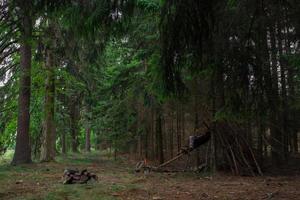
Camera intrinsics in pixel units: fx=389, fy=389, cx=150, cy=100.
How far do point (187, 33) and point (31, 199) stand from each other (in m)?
4.55

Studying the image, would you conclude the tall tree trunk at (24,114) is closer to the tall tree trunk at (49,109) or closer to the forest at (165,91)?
the forest at (165,91)

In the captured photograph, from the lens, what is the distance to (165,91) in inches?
259

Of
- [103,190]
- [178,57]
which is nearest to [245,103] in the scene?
[178,57]

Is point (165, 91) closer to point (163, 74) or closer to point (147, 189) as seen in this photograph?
point (163, 74)

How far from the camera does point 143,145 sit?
23844mm

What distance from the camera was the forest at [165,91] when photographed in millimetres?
6379

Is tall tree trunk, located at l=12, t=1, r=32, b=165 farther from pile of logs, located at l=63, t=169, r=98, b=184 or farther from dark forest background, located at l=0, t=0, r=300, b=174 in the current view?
pile of logs, located at l=63, t=169, r=98, b=184

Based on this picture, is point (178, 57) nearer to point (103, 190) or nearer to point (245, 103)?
point (245, 103)

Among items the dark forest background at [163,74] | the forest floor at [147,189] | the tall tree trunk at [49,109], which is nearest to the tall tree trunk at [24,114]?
the dark forest background at [163,74]

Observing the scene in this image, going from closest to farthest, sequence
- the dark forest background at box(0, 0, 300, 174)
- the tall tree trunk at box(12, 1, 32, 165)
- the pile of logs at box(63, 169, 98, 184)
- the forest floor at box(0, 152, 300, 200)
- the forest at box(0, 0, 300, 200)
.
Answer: the dark forest background at box(0, 0, 300, 174) < the forest at box(0, 0, 300, 200) < the forest floor at box(0, 152, 300, 200) < the pile of logs at box(63, 169, 98, 184) < the tall tree trunk at box(12, 1, 32, 165)

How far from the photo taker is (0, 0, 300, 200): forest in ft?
20.9

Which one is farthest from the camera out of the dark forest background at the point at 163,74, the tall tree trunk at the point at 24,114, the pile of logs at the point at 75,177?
the tall tree trunk at the point at 24,114

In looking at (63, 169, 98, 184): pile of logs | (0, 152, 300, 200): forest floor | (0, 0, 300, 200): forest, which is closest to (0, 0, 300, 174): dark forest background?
(0, 0, 300, 200): forest

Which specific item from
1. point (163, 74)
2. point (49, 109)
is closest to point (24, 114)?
point (49, 109)
